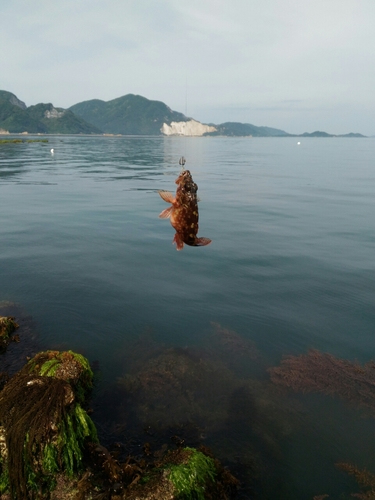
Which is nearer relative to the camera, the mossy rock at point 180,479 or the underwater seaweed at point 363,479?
the mossy rock at point 180,479

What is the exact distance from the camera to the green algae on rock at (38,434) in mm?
5164

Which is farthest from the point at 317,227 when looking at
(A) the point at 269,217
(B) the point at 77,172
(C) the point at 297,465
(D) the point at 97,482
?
(B) the point at 77,172

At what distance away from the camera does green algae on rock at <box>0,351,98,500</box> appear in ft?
16.9

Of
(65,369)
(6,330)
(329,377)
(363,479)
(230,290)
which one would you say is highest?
(65,369)

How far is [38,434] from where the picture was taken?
5.36 meters

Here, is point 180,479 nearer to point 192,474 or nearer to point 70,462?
point 192,474

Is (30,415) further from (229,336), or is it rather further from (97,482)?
(229,336)

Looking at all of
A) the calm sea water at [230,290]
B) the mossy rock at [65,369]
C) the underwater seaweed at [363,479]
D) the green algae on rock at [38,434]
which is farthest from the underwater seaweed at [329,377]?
the green algae on rock at [38,434]

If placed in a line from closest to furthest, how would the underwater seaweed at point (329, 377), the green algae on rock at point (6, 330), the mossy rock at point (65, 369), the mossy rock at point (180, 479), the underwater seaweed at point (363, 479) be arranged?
the mossy rock at point (180, 479), the underwater seaweed at point (363, 479), the mossy rock at point (65, 369), the underwater seaweed at point (329, 377), the green algae on rock at point (6, 330)

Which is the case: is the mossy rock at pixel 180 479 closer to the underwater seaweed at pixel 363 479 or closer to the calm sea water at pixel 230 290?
the calm sea water at pixel 230 290

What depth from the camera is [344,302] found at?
1202 centimetres

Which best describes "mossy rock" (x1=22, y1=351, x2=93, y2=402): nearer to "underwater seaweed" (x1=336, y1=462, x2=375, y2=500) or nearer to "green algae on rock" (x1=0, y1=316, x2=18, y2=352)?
"green algae on rock" (x1=0, y1=316, x2=18, y2=352)

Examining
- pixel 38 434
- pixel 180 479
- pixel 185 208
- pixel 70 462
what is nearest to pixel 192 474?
pixel 180 479

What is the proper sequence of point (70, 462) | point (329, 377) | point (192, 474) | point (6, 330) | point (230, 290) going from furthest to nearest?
1. point (230, 290)
2. point (6, 330)
3. point (329, 377)
4. point (70, 462)
5. point (192, 474)
